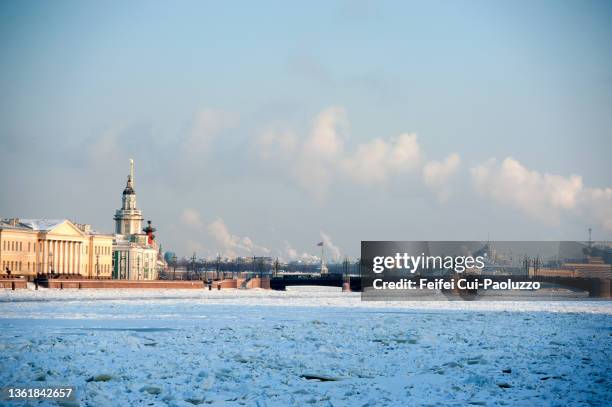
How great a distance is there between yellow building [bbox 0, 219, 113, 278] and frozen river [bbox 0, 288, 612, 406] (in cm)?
9908

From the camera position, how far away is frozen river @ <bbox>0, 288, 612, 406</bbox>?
2200 centimetres

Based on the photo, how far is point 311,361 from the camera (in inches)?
1049

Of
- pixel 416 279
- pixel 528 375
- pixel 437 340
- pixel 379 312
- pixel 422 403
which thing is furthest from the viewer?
pixel 416 279

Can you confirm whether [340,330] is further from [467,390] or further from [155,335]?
[467,390]

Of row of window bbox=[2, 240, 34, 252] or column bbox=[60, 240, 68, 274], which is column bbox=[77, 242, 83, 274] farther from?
row of window bbox=[2, 240, 34, 252]

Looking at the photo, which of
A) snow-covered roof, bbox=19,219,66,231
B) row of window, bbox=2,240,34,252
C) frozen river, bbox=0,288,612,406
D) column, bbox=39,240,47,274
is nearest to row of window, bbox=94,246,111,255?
snow-covered roof, bbox=19,219,66,231

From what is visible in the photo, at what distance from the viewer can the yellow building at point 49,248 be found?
5340 inches

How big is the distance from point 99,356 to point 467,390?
9.98 meters

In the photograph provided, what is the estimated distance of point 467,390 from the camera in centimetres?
2266

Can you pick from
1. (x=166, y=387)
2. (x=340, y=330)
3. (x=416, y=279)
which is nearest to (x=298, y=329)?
(x=340, y=330)

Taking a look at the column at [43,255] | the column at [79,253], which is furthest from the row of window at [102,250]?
the column at [43,255]

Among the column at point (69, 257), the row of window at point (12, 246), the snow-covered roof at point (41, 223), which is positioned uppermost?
the snow-covered roof at point (41, 223)

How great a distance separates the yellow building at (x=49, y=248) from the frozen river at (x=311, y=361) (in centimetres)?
9908

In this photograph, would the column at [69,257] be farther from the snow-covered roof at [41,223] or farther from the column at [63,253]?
the snow-covered roof at [41,223]
